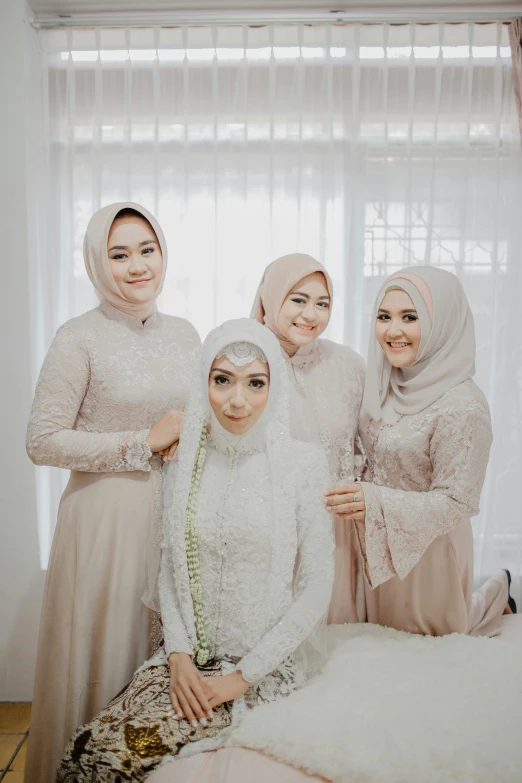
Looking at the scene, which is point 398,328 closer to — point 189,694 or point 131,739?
point 189,694

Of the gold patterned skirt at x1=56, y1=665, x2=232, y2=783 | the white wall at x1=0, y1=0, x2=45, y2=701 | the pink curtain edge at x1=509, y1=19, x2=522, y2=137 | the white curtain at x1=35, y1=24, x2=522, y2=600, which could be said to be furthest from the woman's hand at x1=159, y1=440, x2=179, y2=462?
the pink curtain edge at x1=509, y1=19, x2=522, y2=137

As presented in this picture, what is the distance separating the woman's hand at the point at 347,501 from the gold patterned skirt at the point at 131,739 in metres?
0.56

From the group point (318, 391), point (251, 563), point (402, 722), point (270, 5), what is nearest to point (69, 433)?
point (251, 563)

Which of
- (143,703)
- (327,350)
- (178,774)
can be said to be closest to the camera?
(178,774)

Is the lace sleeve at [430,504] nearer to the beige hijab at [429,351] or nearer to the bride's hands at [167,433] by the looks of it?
the beige hijab at [429,351]

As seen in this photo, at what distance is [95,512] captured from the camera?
6.49ft

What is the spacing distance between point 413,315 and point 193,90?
165 cm

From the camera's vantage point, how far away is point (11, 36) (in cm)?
283

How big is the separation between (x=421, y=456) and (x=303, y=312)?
579 millimetres

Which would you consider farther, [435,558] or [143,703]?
[435,558]

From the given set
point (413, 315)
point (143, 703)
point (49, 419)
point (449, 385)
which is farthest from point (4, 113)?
point (143, 703)

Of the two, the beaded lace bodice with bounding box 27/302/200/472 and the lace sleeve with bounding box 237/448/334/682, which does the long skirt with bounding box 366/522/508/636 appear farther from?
the beaded lace bodice with bounding box 27/302/200/472

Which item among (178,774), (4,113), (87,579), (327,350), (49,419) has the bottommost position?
(178,774)

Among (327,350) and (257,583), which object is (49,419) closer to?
(257,583)
